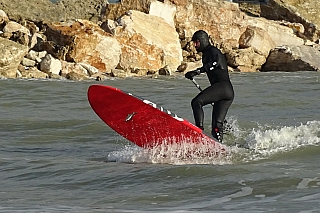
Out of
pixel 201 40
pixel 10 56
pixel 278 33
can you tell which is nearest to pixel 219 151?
pixel 201 40

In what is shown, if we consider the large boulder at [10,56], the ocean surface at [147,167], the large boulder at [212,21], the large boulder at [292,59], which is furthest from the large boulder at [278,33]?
the ocean surface at [147,167]

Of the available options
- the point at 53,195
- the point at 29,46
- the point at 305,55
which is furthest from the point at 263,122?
the point at 305,55

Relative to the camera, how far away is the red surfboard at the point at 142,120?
8.03 meters

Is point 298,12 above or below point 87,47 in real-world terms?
above

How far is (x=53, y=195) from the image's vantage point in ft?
21.2

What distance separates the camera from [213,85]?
8555mm

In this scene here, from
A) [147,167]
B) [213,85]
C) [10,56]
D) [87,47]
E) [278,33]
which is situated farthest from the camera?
[278,33]

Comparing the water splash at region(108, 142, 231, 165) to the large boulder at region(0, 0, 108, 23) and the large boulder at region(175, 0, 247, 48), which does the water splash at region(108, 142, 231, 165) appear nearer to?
the large boulder at region(0, 0, 108, 23)

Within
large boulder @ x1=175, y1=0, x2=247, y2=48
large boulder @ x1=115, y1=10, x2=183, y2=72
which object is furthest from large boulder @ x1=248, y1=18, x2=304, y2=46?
large boulder @ x1=115, y1=10, x2=183, y2=72

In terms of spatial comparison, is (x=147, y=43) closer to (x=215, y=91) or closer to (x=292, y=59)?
(x=292, y=59)

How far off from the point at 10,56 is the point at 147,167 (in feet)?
35.8

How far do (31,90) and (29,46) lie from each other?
3.76 m

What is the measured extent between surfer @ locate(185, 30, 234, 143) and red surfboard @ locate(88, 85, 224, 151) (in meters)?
0.38

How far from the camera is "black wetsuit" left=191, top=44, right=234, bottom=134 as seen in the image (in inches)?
331
